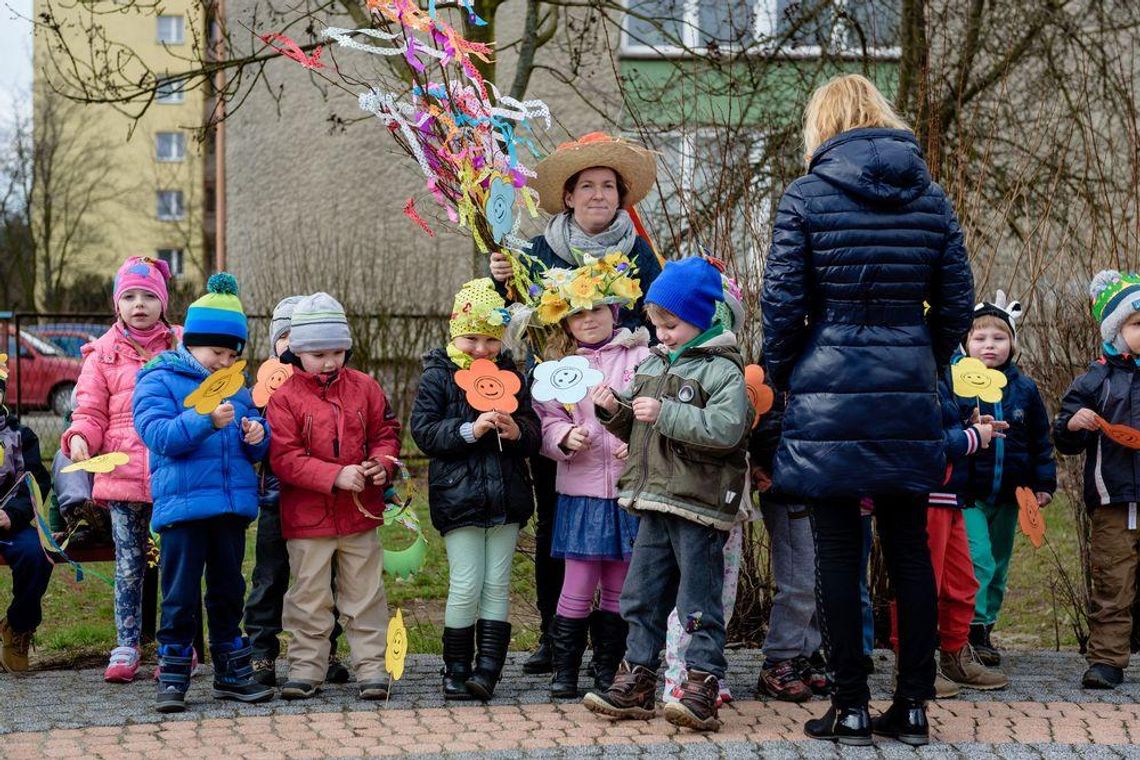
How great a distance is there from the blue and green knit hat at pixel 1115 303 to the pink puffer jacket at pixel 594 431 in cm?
194

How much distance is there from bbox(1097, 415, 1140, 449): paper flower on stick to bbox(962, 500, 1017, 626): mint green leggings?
61 centimetres

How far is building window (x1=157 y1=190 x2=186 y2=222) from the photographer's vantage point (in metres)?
46.6

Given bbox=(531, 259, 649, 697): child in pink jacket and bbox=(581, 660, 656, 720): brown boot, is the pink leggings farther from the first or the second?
bbox=(581, 660, 656, 720): brown boot

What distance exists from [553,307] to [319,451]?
3.42 feet

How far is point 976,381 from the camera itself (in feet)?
17.5

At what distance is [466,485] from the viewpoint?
5180mm

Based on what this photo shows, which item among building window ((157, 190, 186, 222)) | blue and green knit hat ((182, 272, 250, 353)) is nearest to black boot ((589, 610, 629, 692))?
blue and green knit hat ((182, 272, 250, 353))

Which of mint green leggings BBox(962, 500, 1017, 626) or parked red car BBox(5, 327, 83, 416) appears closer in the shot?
mint green leggings BBox(962, 500, 1017, 626)

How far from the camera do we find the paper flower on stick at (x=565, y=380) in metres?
4.84

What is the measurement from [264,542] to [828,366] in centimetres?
246

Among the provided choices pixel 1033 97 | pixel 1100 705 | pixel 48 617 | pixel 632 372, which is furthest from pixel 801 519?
pixel 1033 97

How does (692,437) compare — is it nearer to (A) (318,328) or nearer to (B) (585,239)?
(B) (585,239)

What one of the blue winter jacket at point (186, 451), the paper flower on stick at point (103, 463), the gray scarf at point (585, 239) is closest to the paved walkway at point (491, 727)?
the blue winter jacket at point (186, 451)

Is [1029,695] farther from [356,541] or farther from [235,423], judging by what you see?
[235,423]
